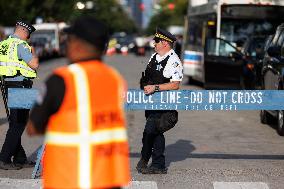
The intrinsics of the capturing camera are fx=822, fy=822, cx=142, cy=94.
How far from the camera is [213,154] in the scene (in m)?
10.1

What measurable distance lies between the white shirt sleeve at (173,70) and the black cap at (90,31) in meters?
4.06

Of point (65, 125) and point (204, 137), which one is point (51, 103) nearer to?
point (65, 125)

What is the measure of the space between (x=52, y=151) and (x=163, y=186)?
12.5 feet

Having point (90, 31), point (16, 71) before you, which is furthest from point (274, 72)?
point (90, 31)

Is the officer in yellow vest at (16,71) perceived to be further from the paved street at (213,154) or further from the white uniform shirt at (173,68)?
the white uniform shirt at (173,68)

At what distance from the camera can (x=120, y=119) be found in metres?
4.25

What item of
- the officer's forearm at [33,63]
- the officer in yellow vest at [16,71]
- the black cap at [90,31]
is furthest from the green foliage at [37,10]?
the black cap at [90,31]

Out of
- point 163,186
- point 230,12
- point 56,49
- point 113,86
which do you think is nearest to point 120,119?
point 113,86

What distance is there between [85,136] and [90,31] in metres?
0.53

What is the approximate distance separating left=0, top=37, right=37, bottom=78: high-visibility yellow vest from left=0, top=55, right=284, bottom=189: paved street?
1.04 m

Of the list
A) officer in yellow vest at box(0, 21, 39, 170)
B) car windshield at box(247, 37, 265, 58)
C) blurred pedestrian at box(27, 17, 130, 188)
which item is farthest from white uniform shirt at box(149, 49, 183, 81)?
car windshield at box(247, 37, 265, 58)

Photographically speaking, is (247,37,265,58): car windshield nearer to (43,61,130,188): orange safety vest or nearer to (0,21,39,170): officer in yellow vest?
(0,21,39,170): officer in yellow vest

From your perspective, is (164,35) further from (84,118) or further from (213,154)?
(84,118)

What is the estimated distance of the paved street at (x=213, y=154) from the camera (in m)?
8.11
